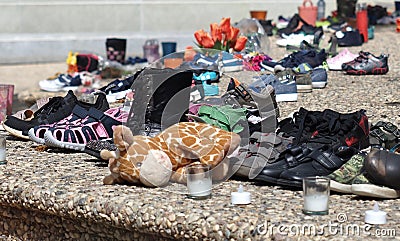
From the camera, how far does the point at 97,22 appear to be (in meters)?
14.5

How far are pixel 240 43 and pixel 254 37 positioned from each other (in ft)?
2.29

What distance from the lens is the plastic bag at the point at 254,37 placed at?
861 cm

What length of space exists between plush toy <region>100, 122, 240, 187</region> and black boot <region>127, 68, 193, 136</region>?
539mm

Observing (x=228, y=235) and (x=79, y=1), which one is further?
(x=79, y=1)

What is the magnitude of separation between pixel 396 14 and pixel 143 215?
382 inches

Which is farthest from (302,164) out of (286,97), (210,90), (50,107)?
(210,90)

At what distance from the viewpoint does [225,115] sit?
185 inches

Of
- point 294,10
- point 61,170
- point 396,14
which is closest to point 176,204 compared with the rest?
point 61,170

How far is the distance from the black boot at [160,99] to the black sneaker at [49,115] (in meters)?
0.48

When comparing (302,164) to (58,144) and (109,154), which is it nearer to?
(109,154)

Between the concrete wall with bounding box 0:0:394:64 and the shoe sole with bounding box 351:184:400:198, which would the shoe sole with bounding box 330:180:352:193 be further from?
the concrete wall with bounding box 0:0:394:64

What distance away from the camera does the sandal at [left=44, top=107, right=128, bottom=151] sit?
4.88 meters

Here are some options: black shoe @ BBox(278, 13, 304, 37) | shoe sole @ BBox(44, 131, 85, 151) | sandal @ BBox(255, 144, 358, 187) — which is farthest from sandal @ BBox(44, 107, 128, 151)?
black shoe @ BBox(278, 13, 304, 37)

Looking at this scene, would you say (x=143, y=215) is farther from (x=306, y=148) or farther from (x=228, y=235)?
(x=306, y=148)
